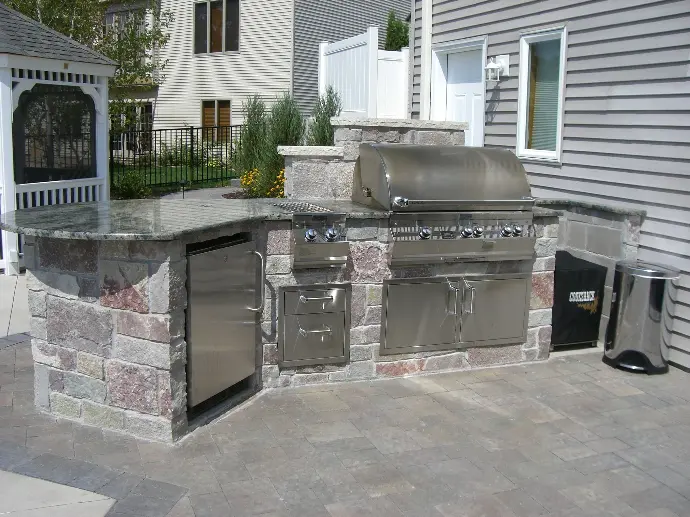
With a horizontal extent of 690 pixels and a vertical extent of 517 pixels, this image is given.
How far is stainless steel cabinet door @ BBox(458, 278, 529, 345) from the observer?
570 centimetres

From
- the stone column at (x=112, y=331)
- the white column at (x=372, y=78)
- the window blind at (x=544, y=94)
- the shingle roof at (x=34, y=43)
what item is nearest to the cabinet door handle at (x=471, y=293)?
the stone column at (x=112, y=331)

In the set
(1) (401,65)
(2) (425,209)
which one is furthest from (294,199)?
(1) (401,65)

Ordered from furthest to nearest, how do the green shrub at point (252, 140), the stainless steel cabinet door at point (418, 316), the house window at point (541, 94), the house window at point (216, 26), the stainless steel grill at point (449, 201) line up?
the house window at point (216, 26), the green shrub at point (252, 140), the house window at point (541, 94), the stainless steel cabinet door at point (418, 316), the stainless steel grill at point (449, 201)

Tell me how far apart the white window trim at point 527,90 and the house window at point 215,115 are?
13674 mm

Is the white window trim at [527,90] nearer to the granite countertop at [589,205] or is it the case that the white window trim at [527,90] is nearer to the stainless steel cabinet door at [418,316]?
the granite countertop at [589,205]

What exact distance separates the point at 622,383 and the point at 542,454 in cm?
158

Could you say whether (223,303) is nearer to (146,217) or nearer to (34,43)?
(146,217)

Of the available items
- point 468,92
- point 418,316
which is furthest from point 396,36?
point 418,316

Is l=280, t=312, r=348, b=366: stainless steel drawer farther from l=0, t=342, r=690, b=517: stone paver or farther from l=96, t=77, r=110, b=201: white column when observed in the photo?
l=96, t=77, r=110, b=201: white column

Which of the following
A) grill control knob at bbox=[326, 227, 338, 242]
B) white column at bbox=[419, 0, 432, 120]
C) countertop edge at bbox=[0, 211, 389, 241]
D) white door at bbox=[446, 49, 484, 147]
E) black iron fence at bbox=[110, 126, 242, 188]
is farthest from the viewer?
black iron fence at bbox=[110, 126, 242, 188]

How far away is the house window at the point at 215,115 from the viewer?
2116cm

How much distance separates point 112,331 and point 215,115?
17814 mm

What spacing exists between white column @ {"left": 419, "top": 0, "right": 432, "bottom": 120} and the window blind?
2.07 meters

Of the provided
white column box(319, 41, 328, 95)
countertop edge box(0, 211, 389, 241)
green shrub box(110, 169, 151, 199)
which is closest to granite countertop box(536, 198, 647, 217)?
countertop edge box(0, 211, 389, 241)
